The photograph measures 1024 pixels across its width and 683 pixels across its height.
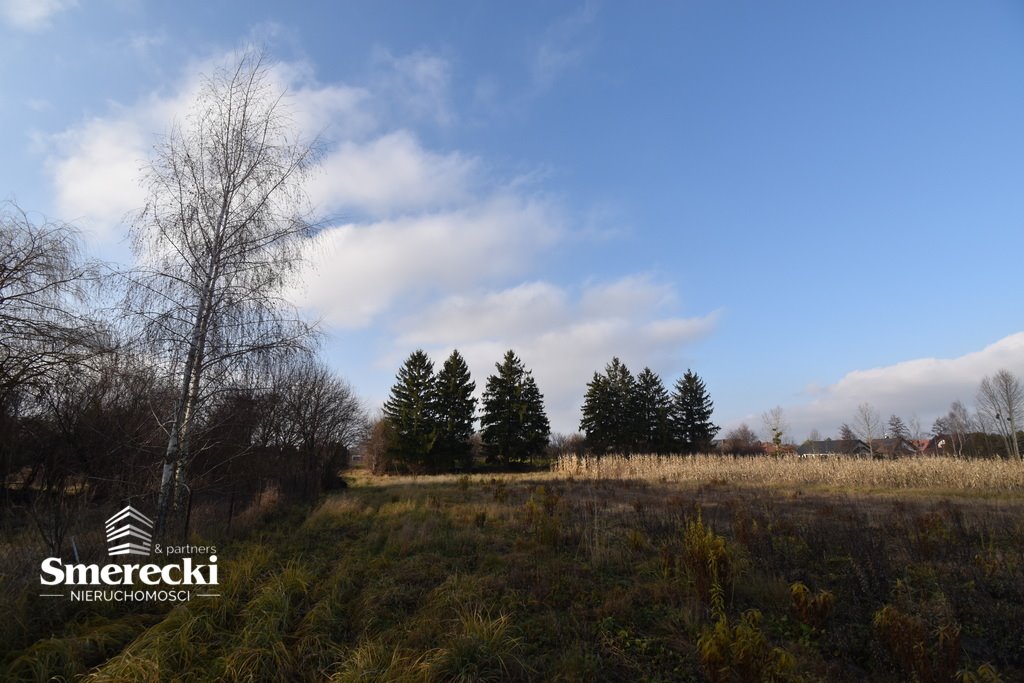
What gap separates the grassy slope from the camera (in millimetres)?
3719

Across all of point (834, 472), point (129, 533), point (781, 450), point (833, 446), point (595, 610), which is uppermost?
point (129, 533)

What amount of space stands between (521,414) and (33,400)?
3331 cm

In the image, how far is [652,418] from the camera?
4569 centimetres

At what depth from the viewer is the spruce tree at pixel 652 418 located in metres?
44.3

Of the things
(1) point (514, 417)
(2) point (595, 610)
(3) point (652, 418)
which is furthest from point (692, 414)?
(2) point (595, 610)

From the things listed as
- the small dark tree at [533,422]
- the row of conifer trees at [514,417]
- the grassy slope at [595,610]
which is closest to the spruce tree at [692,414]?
the row of conifer trees at [514,417]

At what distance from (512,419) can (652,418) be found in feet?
48.4

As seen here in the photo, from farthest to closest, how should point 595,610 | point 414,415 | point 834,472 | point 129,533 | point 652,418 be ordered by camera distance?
point 652,418, point 414,415, point 834,472, point 129,533, point 595,610

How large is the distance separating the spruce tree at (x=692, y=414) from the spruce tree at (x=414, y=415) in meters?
24.3

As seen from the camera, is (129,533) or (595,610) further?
(129,533)

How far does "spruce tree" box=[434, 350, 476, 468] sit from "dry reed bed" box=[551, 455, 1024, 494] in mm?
14114

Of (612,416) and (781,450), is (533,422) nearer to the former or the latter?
(612,416)

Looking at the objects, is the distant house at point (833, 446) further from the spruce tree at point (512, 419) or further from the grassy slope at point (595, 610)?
the grassy slope at point (595, 610)

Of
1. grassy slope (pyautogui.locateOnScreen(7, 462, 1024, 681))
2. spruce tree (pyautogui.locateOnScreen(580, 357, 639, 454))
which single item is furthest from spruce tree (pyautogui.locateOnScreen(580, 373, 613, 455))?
grassy slope (pyautogui.locateOnScreen(7, 462, 1024, 681))
